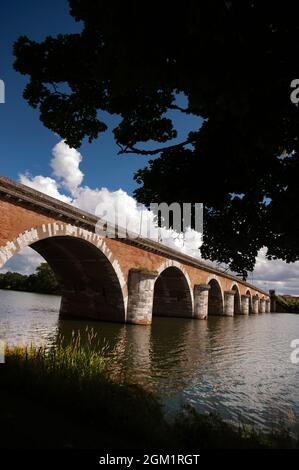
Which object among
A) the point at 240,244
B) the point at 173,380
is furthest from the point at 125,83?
the point at 173,380

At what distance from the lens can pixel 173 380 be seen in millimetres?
8852

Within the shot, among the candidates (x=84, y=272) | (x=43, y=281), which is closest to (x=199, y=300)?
(x=84, y=272)

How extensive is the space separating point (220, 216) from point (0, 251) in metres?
8.91

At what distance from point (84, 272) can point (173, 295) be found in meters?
12.3

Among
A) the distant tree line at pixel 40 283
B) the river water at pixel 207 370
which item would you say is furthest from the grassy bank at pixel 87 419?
the distant tree line at pixel 40 283

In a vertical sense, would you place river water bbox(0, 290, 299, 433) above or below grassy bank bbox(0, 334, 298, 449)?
below

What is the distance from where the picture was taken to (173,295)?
3095 cm

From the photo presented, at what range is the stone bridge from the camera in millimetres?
13219

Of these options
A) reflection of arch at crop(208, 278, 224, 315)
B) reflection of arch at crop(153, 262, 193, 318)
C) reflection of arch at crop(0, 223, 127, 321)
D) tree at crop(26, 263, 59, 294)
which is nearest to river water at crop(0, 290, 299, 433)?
reflection of arch at crop(0, 223, 127, 321)

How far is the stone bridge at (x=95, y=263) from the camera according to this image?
1322 cm

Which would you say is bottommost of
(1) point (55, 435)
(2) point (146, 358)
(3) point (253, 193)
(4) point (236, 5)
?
(2) point (146, 358)

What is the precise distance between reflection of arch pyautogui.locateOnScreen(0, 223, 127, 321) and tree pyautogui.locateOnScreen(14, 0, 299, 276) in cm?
873

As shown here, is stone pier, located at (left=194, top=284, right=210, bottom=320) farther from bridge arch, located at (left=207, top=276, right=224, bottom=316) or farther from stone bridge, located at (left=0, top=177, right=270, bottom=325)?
bridge arch, located at (left=207, top=276, right=224, bottom=316)

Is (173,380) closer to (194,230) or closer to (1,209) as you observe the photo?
(194,230)
